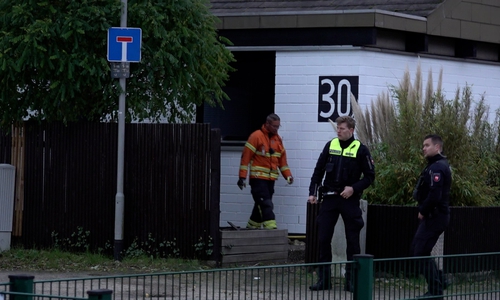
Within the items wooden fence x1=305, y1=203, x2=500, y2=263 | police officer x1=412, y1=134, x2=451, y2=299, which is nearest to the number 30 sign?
wooden fence x1=305, y1=203, x2=500, y2=263

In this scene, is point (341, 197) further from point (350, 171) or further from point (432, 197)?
point (432, 197)

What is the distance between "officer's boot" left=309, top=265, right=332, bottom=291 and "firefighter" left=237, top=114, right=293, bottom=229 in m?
6.54

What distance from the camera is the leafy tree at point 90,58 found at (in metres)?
11.9

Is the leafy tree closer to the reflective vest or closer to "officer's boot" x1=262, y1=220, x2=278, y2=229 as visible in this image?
"officer's boot" x1=262, y1=220, x2=278, y2=229

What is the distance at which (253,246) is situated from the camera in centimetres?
1223

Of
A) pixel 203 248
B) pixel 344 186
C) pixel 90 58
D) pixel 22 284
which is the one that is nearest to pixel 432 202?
pixel 344 186

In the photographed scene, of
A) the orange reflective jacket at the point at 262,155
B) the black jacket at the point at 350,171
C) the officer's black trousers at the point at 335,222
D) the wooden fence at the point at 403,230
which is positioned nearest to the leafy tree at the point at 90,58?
the orange reflective jacket at the point at 262,155

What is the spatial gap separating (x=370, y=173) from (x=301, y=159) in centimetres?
415

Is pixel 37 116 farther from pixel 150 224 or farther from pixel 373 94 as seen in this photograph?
pixel 373 94

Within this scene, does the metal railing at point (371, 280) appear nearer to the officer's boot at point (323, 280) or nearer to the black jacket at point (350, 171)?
the officer's boot at point (323, 280)

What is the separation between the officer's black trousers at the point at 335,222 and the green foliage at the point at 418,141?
4.06 feet

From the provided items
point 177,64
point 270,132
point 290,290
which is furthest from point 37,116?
point 290,290

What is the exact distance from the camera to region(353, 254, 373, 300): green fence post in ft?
20.3

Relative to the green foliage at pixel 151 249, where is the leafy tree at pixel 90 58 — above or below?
above
